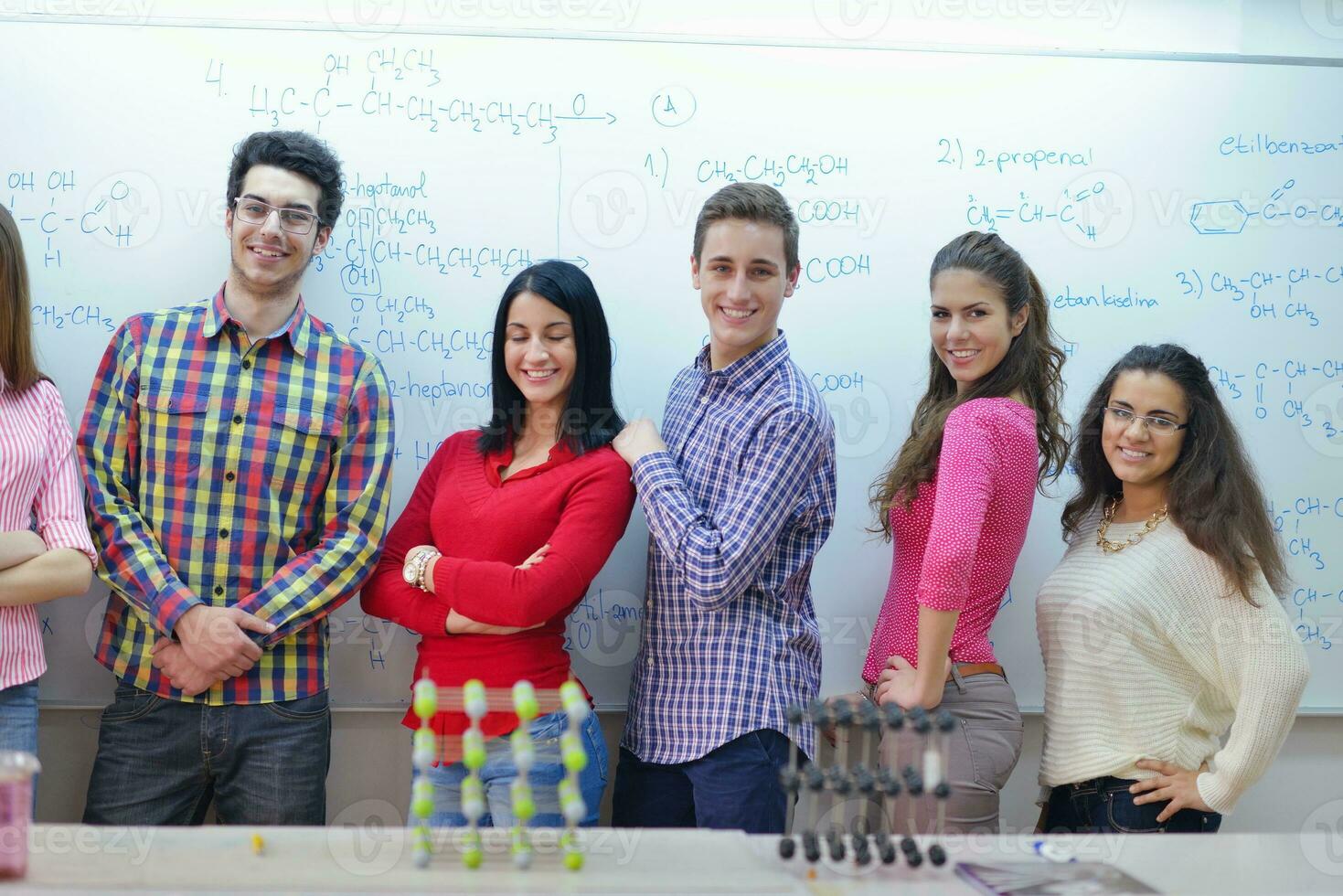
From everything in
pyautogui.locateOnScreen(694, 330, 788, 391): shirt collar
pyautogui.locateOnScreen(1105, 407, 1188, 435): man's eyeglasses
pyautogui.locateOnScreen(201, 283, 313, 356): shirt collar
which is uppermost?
pyautogui.locateOnScreen(201, 283, 313, 356): shirt collar

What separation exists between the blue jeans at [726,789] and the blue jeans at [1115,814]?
0.59 meters

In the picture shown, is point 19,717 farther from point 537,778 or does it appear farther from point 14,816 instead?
point 537,778

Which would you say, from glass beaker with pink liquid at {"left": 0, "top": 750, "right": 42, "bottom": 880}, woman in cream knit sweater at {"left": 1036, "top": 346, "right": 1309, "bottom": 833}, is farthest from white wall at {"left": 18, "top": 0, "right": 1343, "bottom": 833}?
glass beaker with pink liquid at {"left": 0, "top": 750, "right": 42, "bottom": 880}

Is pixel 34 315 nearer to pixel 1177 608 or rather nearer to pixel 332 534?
pixel 332 534

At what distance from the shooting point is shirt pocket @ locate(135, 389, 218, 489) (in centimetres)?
247

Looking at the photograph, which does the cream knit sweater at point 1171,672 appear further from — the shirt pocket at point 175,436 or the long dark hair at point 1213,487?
the shirt pocket at point 175,436

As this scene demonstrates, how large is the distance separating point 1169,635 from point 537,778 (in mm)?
1297

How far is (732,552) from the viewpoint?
Result: 2.22 metres

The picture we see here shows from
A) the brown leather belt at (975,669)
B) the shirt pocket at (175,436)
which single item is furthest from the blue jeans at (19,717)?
the brown leather belt at (975,669)

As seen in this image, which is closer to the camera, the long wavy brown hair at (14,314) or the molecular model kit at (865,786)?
the molecular model kit at (865,786)

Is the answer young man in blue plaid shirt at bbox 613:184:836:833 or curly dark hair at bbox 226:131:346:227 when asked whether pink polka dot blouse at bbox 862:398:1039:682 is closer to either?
young man in blue plaid shirt at bbox 613:184:836:833

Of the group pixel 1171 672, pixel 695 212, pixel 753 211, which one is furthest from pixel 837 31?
pixel 1171 672

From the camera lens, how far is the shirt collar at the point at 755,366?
7.91 ft

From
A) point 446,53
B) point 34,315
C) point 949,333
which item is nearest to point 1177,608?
point 949,333
